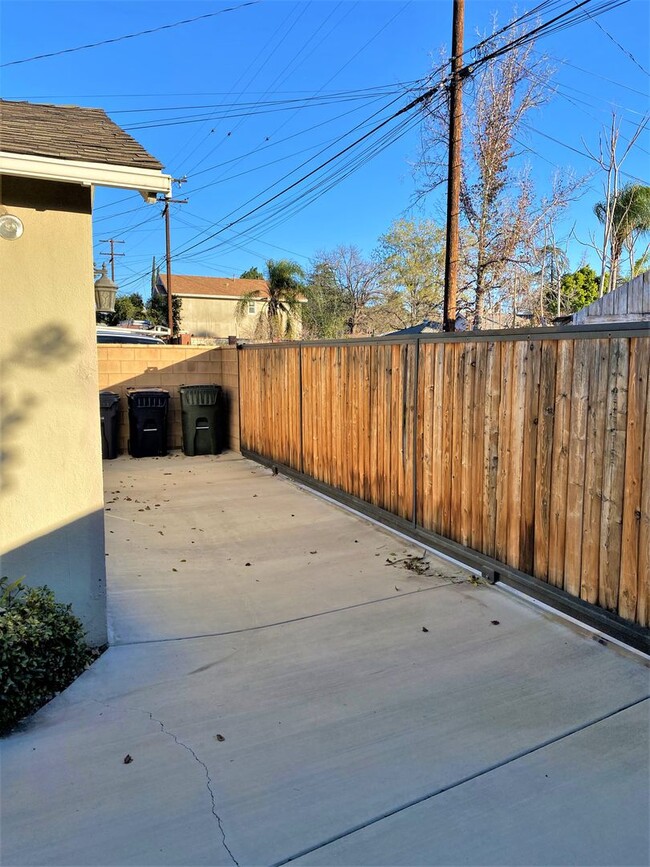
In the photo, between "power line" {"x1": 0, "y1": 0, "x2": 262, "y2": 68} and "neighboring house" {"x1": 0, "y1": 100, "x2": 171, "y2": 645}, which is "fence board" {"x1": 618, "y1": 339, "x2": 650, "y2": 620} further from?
"power line" {"x1": 0, "y1": 0, "x2": 262, "y2": 68}

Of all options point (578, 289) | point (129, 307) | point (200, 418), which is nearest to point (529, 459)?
point (200, 418)

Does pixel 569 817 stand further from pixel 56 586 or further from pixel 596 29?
pixel 596 29

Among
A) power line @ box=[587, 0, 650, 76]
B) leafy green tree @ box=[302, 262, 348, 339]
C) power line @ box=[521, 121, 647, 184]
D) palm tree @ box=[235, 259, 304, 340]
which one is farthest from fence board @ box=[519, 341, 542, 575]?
leafy green tree @ box=[302, 262, 348, 339]

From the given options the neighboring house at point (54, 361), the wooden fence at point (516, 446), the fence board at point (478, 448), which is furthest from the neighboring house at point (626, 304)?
the neighboring house at point (54, 361)

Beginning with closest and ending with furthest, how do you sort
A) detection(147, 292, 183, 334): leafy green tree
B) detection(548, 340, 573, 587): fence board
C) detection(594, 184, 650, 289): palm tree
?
1. detection(548, 340, 573, 587): fence board
2. detection(594, 184, 650, 289): palm tree
3. detection(147, 292, 183, 334): leafy green tree

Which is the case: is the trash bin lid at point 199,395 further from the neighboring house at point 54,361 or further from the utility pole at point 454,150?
the neighboring house at point 54,361

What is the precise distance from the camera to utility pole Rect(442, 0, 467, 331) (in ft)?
32.0

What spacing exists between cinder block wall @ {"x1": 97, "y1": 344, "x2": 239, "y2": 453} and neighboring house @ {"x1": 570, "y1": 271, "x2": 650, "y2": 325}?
19.8ft

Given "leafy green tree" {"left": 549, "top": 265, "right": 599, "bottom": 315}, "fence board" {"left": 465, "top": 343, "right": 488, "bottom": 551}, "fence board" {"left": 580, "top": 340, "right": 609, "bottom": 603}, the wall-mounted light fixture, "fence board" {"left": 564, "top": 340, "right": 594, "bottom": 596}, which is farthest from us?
"leafy green tree" {"left": 549, "top": 265, "right": 599, "bottom": 315}

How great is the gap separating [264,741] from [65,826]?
81cm

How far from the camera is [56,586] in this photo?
3344 millimetres

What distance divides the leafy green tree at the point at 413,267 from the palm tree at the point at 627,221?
8.56 m

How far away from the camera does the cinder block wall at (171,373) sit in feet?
33.3

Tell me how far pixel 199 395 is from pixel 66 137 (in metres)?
6.58
